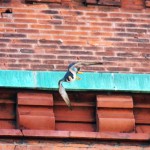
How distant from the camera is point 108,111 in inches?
682

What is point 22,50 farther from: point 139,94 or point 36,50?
point 139,94

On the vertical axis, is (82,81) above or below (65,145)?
above

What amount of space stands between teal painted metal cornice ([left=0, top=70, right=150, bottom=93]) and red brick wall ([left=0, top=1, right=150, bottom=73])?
26 cm

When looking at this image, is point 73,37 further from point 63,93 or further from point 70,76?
point 63,93

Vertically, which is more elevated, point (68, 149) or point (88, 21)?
point (88, 21)

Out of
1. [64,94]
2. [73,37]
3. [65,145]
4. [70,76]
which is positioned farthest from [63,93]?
[73,37]

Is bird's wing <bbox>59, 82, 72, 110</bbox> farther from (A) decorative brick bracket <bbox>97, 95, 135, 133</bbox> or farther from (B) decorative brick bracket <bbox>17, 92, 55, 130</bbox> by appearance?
(A) decorative brick bracket <bbox>97, 95, 135, 133</bbox>

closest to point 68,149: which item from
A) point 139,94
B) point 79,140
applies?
point 79,140

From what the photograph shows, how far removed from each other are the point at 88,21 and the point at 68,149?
211cm

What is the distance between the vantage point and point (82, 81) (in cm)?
1734

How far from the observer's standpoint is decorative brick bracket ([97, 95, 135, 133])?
1717cm

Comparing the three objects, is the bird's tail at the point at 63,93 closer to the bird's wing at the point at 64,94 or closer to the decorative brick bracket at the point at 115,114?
the bird's wing at the point at 64,94

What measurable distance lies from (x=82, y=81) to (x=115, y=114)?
63 cm

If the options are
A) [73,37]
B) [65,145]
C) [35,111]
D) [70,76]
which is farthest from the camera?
[73,37]
